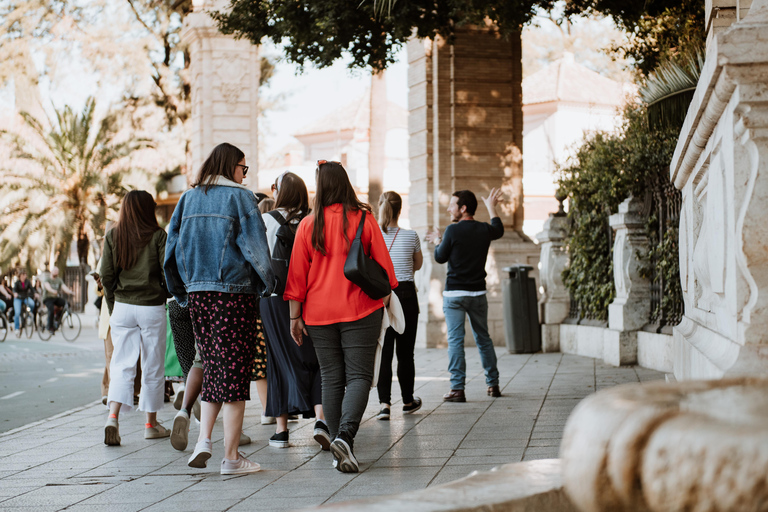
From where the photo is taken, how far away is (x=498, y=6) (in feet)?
39.7

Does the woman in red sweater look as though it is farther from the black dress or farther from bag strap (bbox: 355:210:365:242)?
the black dress

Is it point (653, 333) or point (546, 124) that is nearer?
point (653, 333)


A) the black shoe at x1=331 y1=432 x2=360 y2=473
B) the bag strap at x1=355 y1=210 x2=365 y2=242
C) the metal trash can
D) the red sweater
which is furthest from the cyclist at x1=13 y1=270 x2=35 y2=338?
the black shoe at x1=331 y1=432 x2=360 y2=473

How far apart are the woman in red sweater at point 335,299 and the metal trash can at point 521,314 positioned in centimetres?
828

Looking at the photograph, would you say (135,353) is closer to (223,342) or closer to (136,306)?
(136,306)

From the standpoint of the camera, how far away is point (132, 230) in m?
7.09

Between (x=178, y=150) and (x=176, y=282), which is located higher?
(x=178, y=150)

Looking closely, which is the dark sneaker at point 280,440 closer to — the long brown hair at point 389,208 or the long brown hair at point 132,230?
→ the long brown hair at point 132,230

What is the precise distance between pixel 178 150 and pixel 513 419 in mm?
30816

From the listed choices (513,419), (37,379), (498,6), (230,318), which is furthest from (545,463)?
(37,379)

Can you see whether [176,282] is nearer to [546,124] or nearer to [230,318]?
[230,318]

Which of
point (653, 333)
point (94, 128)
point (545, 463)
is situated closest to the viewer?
point (545, 463)

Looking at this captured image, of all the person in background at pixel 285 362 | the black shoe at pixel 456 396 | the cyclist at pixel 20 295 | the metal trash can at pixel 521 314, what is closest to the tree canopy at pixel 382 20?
the metal trash can at pixel 521 314

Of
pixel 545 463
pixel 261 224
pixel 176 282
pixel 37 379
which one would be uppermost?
pixel 261 224
